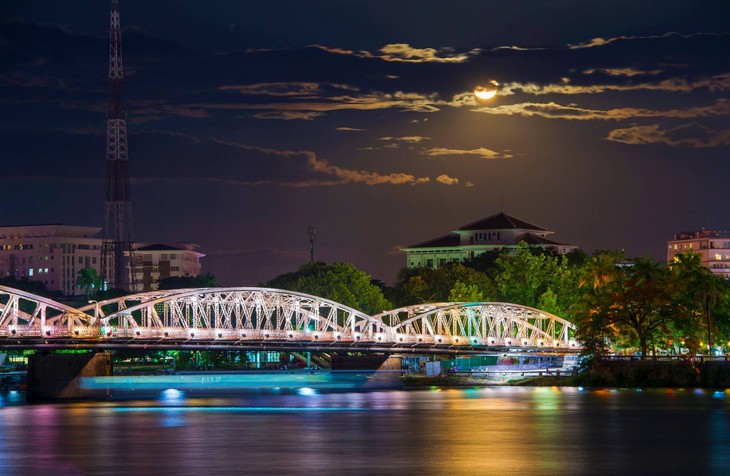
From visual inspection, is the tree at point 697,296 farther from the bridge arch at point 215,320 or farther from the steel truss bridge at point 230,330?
the bridge arch at point 215,320

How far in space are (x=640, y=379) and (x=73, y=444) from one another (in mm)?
66006

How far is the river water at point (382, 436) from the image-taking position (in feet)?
227

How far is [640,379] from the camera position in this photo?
446 ft

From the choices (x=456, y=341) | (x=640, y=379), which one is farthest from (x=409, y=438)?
(x=456, y=341)

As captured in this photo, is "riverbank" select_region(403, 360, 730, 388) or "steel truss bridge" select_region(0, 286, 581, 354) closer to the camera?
"riverbank" select_region(403, 360, 730, 388)

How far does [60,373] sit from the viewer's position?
137 m

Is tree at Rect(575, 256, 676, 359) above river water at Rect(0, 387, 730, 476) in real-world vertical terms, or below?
above

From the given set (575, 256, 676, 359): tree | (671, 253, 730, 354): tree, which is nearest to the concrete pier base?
(575, 256, 676, 359): tree

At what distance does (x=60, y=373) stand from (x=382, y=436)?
189 ft

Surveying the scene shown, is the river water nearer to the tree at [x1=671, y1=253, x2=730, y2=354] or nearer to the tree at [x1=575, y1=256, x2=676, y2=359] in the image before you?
the tree at [x1=575, y1=256, x2=676, y2=359]

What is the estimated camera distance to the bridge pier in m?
136

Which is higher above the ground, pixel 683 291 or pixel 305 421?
pixel 683 291

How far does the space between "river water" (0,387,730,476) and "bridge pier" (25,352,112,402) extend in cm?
841

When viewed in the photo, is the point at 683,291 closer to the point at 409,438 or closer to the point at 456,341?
the point at 456,341
